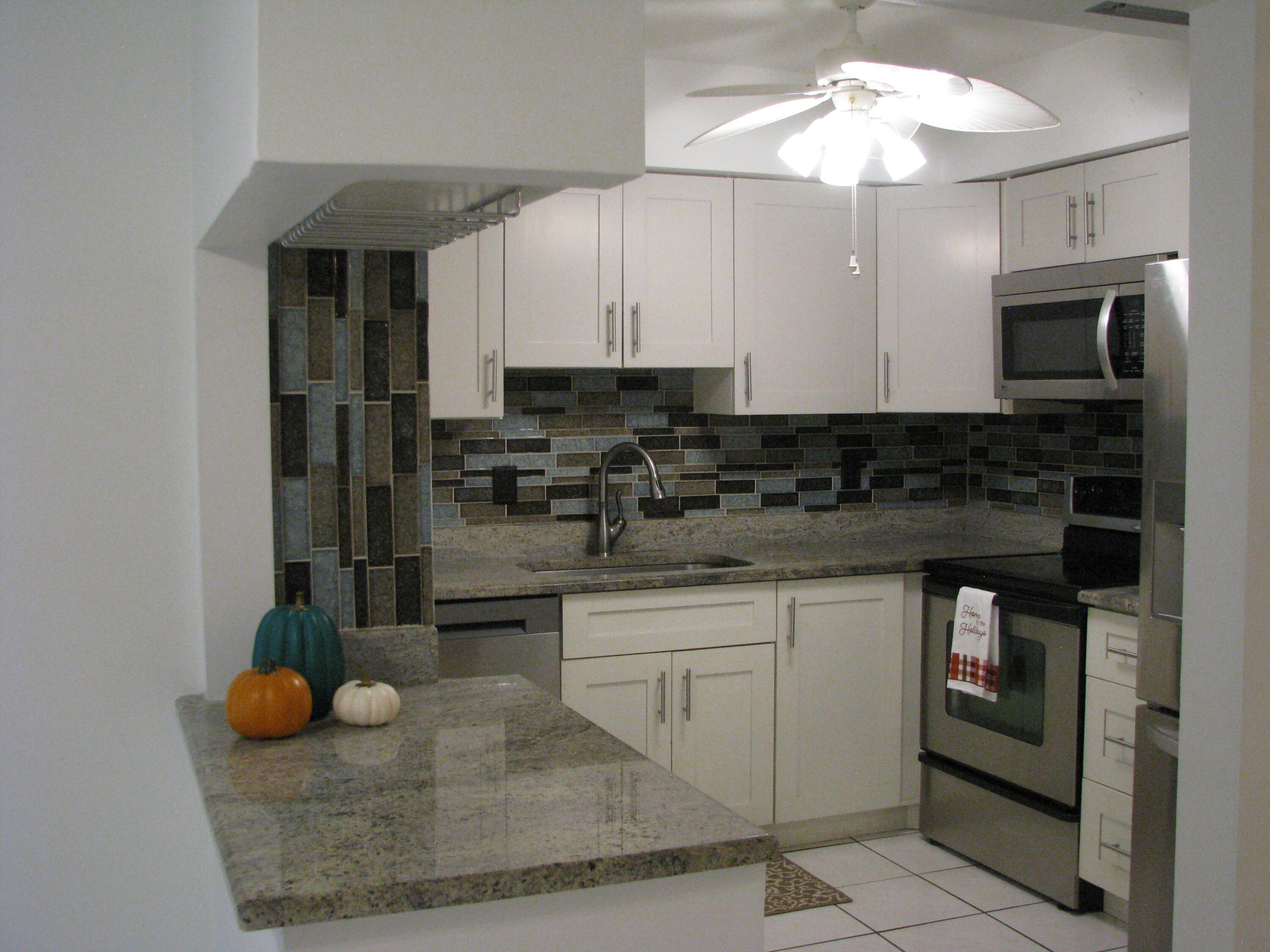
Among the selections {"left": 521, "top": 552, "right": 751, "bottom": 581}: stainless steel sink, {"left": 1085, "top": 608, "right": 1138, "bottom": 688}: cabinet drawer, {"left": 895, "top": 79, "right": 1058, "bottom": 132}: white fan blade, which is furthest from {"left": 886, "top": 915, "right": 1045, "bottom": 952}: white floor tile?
{"left": 895, "top": 79, "right": 1058, "bottom": 132}: white fan blade

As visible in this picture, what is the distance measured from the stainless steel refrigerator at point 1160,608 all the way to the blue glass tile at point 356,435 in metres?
1.82

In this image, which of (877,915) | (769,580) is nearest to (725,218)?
(769,580)

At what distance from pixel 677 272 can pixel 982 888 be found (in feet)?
6.78

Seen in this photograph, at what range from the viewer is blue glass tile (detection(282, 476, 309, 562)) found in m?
2.17

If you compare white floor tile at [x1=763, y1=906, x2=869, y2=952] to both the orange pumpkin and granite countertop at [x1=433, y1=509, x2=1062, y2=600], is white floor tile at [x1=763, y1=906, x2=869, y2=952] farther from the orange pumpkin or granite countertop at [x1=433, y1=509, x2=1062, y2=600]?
the orange pumpkin

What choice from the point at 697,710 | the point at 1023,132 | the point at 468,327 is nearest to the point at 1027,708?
the point at 697,710

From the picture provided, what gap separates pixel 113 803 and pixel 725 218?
2520 mm

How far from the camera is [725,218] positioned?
3.84m

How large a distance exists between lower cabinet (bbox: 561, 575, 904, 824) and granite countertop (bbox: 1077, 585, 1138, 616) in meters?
0.74

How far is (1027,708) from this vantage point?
3420mm

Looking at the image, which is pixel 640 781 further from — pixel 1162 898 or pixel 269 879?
pixel 1162 898

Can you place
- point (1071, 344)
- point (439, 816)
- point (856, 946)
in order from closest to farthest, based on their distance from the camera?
point (439, 816)
point (856, 946)
point (1071, 344)

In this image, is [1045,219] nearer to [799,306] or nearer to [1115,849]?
[799,306]

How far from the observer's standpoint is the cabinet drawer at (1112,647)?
10.2ft
